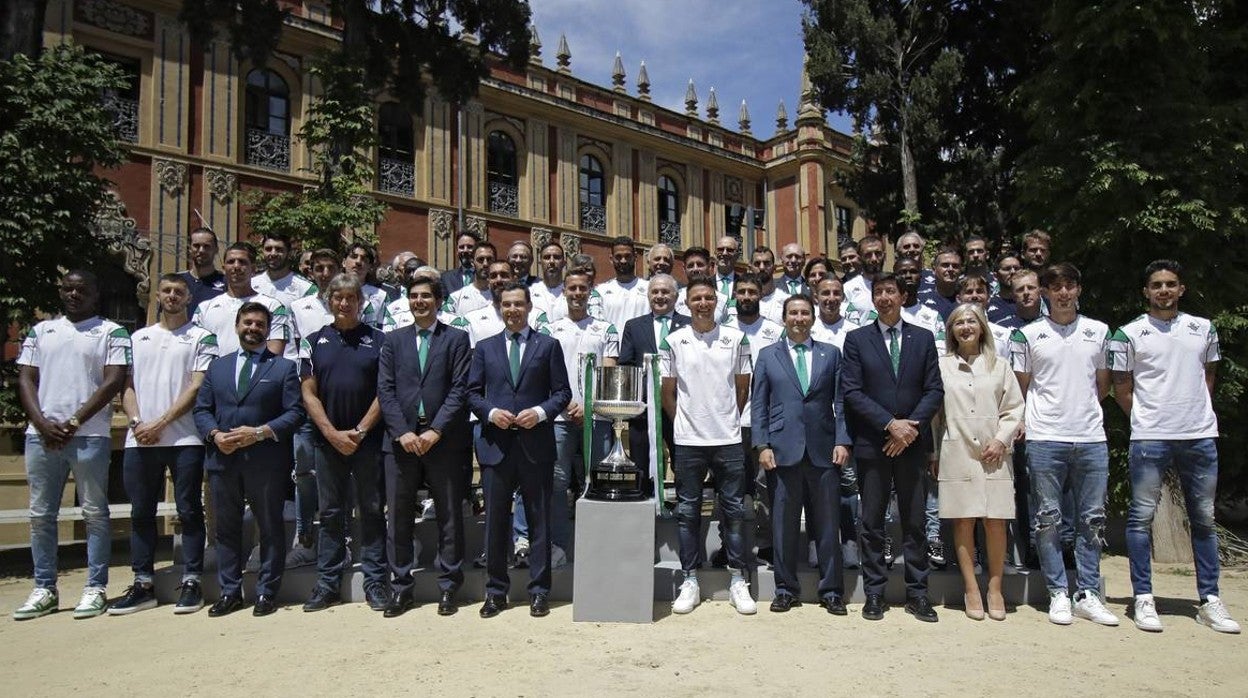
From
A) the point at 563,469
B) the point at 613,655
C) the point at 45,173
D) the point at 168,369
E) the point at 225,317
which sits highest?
the point at 45,173

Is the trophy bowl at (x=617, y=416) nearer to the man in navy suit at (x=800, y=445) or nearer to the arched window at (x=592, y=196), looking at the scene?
the man in navy suit at (x=800, y=445)

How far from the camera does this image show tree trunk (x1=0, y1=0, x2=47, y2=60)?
7855mm

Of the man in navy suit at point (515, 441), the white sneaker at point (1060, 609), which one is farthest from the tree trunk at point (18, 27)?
the white sneaker at point (1060, 609)

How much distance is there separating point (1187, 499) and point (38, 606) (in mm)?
7517

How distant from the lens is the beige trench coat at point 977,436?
4.90 metres

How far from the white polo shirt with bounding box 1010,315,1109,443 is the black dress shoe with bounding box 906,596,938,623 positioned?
4.07 ft

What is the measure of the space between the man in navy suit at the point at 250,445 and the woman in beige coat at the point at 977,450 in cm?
427

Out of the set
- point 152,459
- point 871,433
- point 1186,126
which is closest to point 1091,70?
point 1186,126

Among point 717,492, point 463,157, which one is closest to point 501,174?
point 463,157

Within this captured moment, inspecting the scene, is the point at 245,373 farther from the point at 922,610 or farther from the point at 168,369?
the point at 922,610

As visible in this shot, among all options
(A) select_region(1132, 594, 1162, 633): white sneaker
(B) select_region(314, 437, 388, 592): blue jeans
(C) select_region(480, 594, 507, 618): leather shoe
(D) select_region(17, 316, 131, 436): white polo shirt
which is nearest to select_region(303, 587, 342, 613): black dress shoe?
(B) select_region(314, 437, 388, 592): blue jeans

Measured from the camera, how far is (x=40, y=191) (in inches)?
281

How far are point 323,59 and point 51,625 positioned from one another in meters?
7.78

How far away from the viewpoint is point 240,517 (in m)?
5.25
